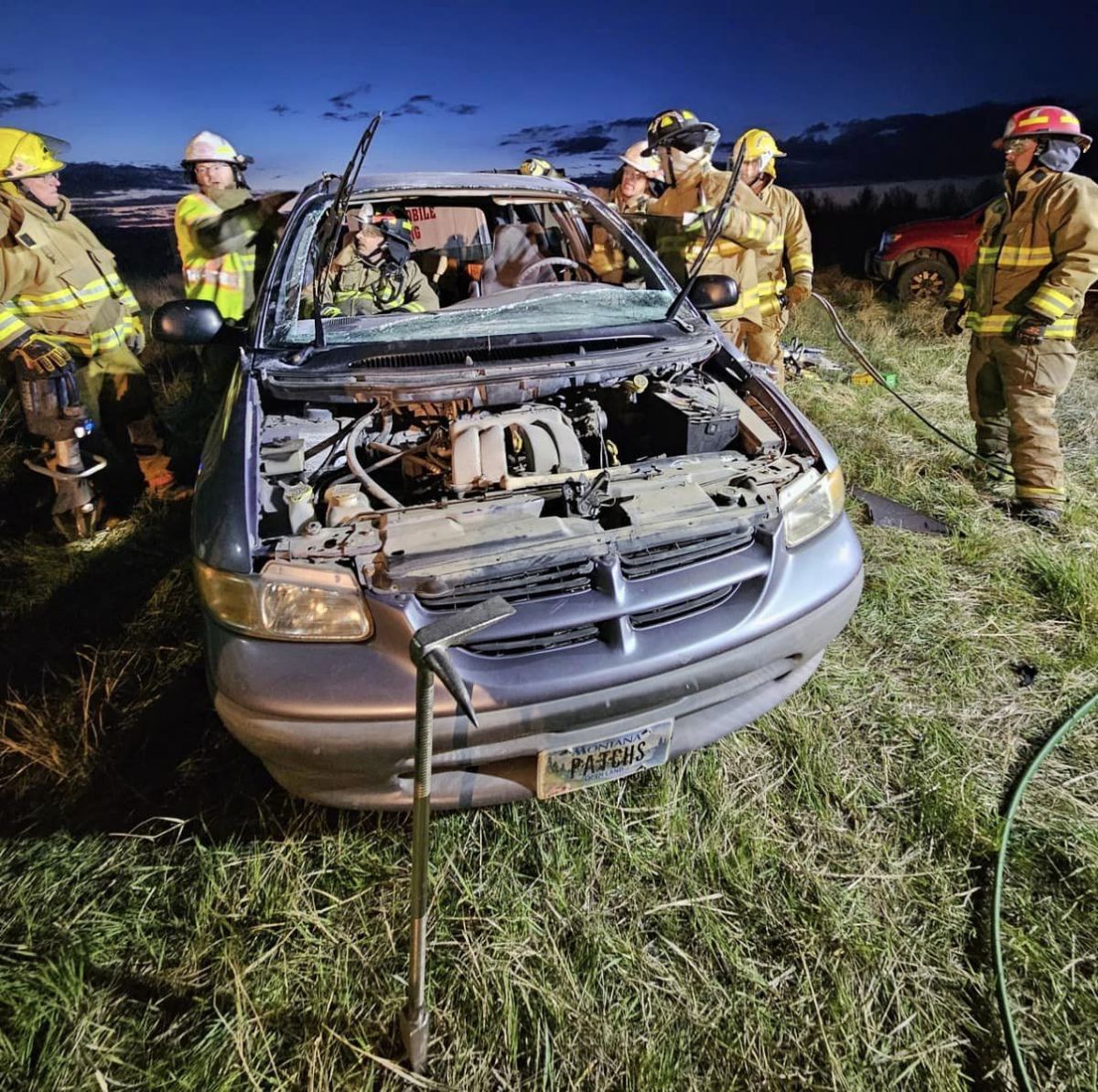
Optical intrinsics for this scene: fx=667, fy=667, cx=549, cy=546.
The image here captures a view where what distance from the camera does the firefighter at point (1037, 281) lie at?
3096mm

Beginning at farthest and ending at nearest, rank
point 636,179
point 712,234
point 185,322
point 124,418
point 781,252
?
point 636,179 < point 781,252 < point 124,418 < point 185,322 < point 712,234

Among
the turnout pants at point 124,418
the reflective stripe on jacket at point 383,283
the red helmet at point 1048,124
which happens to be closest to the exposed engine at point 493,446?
the reflective stripe on jacket at point 383,283

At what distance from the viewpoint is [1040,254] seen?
3217 mm

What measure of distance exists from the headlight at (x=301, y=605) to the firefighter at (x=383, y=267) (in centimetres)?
216

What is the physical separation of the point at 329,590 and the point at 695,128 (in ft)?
12.2

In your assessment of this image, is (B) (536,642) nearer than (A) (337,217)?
Yes

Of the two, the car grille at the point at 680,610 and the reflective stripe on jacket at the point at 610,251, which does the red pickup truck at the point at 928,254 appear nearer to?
the reflective stripe on jacket at the point at 610,251

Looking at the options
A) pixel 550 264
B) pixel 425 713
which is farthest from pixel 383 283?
pixel 425 713

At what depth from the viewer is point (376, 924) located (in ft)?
5.25

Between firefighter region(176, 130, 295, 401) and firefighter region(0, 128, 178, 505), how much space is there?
1.40ft

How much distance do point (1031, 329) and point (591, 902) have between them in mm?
3341

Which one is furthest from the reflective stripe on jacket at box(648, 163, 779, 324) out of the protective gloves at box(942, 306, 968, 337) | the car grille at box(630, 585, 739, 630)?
the car grille at box(630, 585, 739, 630)

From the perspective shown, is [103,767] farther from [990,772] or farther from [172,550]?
[990,772]

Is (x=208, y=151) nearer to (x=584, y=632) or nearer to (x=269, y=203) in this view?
(x=269, y=203)
